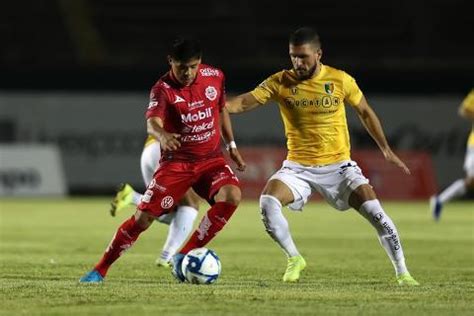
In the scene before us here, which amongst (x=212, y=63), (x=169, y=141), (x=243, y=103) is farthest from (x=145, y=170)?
(x=212, y=63)

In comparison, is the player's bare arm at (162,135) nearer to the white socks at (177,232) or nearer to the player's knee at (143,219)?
the player's knee at (143,219)

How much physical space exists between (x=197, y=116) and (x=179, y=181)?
551 mm

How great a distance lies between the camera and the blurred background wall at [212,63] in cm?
2628

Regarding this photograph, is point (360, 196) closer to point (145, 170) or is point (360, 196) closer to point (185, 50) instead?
point (185, 50)

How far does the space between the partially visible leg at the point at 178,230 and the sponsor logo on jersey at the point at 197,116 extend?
2.19 m

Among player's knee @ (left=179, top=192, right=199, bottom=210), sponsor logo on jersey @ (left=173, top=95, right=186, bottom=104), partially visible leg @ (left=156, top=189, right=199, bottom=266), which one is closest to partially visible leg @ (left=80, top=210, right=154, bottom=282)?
sponsor logo on jersey @ (left=173, top=95, right=186, bottom=104)

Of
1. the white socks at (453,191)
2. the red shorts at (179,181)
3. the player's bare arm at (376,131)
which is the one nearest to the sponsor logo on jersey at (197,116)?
the red shorts at (179,181)

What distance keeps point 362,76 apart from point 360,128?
120 centimetres

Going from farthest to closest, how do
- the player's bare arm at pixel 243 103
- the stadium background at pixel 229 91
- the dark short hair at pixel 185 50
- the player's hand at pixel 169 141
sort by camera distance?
the stadium background at pixel 229 91 → the player's bare arm at pixel 243 103 → the dark short hair at pixel 185 50 → the player's hand at pixel 169 141

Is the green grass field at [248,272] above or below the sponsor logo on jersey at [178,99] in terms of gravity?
below

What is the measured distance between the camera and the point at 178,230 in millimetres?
11773

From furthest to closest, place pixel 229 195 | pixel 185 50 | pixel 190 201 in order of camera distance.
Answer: pixel 190 201
pixel 229 195
pixel 185 50

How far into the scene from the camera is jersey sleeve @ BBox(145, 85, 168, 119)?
9.47 metres

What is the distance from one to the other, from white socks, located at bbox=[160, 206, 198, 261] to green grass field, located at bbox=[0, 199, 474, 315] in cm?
27
